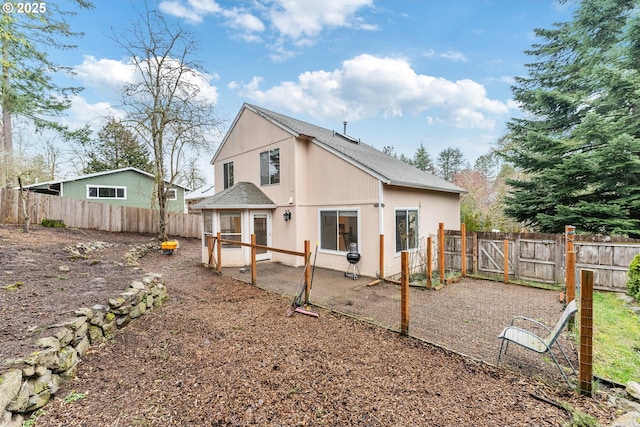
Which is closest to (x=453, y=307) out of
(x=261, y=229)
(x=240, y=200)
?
(x=261, y=229)

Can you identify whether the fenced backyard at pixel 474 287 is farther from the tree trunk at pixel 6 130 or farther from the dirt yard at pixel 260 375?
the tree trunk at pixel 6 130

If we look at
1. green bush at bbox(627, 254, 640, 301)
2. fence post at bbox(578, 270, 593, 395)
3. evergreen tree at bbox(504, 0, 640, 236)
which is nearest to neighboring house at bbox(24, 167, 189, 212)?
fence post at bbox(578, 270, 593, 395)

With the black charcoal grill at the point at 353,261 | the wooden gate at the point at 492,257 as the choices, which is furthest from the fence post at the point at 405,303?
the wooden gate at the point at 492,257

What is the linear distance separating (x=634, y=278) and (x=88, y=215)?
20657mm

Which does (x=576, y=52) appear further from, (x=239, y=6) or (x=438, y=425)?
(x=438, y=425)

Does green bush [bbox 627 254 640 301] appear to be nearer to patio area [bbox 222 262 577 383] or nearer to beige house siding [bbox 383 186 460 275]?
patio area [bbox 222 262 577 383]

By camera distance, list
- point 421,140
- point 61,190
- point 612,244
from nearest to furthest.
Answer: point 612,244 → point 61,190 → point 421,140

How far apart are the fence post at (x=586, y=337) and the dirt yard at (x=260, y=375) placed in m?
0.15

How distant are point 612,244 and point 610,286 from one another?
109cm

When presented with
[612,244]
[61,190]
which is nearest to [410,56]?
[612,244]

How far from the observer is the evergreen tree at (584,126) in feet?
25.6

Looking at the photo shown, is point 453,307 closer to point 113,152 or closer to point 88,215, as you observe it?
point 88,215

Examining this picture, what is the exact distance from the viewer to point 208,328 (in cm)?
441

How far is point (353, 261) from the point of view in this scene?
7707mm
